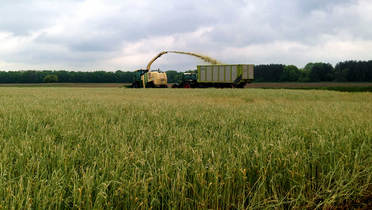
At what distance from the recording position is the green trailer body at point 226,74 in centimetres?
3170

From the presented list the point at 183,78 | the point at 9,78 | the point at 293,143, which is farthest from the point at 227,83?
the point at 9,78

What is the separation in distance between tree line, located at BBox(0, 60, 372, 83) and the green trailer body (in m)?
24.7

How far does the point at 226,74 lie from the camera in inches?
1281

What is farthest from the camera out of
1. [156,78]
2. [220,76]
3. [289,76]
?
[289,76]

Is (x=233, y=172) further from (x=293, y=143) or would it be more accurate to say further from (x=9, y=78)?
(x=9, y=78)

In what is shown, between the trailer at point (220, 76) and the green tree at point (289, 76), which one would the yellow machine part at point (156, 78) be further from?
the green tree at point (289, 76)

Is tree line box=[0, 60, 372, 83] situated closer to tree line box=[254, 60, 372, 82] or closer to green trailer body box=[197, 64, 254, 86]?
tree line box=[254, 60, 372, 82]

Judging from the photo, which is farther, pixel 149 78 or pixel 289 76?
pixel 289 76

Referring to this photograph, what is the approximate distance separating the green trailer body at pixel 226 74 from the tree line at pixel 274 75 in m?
24.7

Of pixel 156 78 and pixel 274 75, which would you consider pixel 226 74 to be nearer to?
pixel 156 78

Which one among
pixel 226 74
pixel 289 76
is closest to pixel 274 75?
pixel 289 76

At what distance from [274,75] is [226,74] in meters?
63.8

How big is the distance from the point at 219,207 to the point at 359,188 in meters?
1.29

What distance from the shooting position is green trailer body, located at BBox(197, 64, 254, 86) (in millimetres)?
31703
